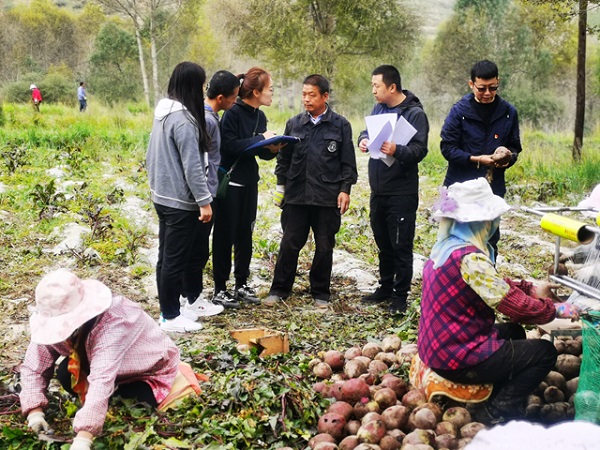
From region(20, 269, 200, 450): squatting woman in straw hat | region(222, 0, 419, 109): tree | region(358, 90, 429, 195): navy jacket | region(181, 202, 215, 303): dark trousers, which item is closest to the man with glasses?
region(358, 90, 429, 195): navy jacket

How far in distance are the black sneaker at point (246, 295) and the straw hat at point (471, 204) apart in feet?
7.55

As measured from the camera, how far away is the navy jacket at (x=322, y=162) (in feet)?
15.1

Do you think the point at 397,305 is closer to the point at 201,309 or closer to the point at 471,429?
the point at 201,309

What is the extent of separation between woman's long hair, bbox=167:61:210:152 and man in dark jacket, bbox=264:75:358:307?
878 millimetres

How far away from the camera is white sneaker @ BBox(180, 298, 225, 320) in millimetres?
4406

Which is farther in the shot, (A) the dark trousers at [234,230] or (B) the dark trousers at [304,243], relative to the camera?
(B) the dark trousers at [304,243]

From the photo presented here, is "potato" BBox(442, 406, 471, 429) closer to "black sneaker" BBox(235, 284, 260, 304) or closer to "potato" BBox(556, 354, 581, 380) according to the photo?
"potato" BBox(556, 354, 581, 380)

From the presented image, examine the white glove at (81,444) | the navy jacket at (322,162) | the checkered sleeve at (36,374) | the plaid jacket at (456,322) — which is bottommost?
the white glove at (81,444)

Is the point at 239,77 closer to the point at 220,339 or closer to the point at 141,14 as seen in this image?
the point at 220,339

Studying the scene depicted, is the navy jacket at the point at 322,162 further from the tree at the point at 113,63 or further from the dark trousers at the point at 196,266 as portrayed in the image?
the tree at the point at 113,63

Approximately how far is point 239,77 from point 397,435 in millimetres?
2806

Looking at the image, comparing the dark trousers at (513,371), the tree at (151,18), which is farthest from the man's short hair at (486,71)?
the tree at (151,18)

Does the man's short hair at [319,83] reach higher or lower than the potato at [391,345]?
higher

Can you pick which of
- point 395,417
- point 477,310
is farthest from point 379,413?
point 477,310
